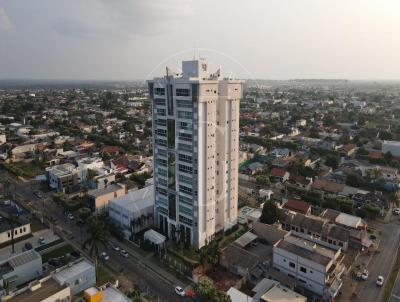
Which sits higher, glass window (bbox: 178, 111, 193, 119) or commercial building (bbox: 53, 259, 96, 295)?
glass window (bbox: 178, 111, 193, 119)

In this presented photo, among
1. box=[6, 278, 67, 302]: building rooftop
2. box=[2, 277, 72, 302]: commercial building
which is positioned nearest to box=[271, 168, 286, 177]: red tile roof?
box=[2, 277, 72, 302]: commercial building

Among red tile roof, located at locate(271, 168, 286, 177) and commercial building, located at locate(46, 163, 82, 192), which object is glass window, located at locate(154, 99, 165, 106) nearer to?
commercial building, located at locate(46, 163, 82, 192)

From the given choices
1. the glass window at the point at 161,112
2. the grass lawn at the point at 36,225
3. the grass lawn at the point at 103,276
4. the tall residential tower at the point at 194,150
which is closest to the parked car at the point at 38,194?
the grass lawn at the point at 36,225

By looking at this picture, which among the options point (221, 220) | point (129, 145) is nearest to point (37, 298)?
point (221, 220)

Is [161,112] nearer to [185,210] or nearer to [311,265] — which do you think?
[185,210]

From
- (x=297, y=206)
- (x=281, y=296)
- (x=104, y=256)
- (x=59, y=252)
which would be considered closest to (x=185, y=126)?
(x=104, y=256)

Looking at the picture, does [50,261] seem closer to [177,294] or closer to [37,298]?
[37,298]
